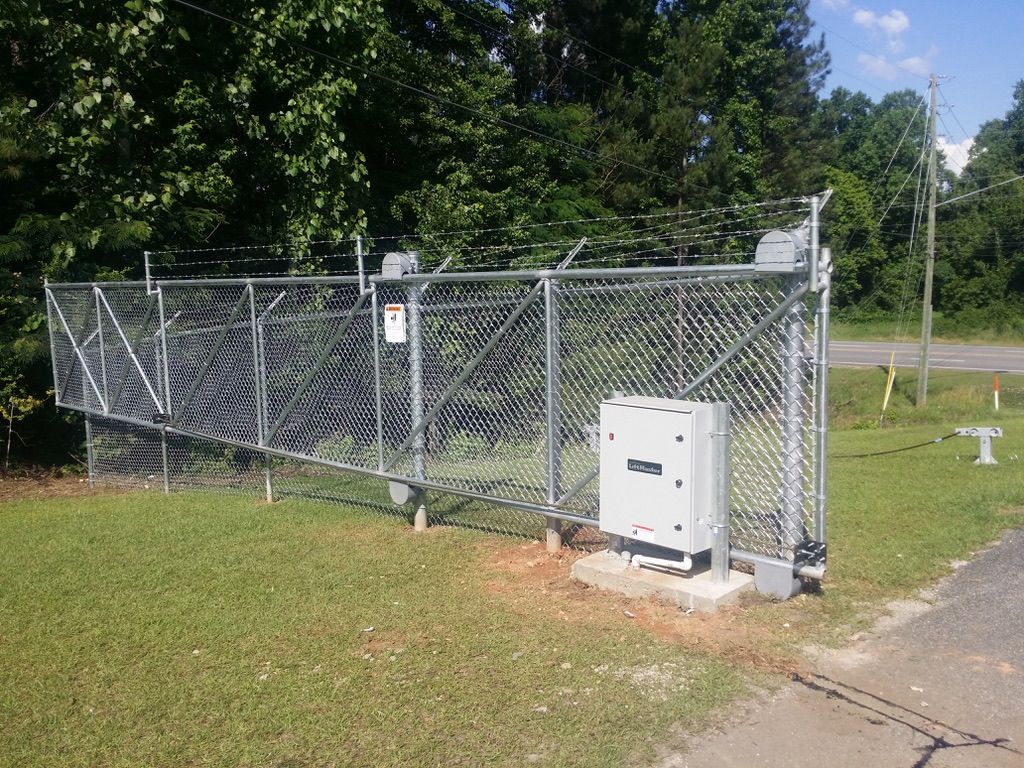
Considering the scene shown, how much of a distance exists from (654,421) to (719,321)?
0.70 metres

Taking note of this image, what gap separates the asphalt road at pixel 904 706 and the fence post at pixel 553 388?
2.06 meters

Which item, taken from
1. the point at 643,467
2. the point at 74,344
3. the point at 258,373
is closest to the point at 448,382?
the point at 258,373

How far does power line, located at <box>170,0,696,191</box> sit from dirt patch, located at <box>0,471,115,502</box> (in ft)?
18.1

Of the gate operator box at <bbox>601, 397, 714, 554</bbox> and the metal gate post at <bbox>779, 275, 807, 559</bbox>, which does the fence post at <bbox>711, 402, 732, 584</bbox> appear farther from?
the metal gate post at <bbox>779, 275, 807, 559</bbox>

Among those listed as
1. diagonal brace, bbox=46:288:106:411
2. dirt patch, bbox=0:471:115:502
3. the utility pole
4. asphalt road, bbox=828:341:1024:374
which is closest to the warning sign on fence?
diagonal brace, bbox=46:288:106:411

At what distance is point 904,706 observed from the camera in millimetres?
3604

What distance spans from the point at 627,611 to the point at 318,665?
5.39 ft

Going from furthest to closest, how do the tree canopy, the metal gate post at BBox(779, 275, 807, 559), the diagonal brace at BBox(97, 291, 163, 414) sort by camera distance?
the tree canopy → the diagonal brace at BBox(97, 291, 163, 414) → the metal gate post at BBox(779, 275, 807, 559)

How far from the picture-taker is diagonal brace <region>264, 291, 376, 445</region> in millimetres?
6609

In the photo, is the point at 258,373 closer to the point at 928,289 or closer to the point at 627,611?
the point at 627,611

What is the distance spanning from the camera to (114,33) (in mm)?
9500

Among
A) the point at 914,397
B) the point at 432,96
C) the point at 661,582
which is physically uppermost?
the point at 432,96

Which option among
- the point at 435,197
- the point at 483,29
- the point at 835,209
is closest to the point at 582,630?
the point at 435,197

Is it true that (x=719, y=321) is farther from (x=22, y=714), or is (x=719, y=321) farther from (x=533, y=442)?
(x=22, y=714)
